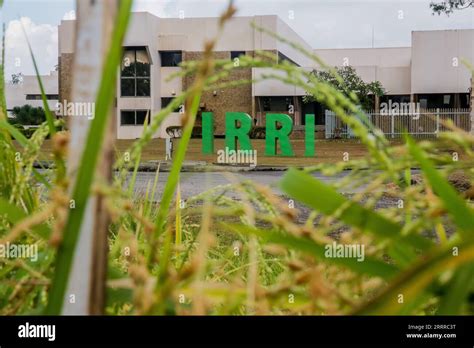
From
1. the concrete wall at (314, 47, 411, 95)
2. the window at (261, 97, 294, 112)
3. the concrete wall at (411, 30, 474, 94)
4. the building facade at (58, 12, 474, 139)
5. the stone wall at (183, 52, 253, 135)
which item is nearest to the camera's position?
the concrete wall at (411, 30, 474, 94)

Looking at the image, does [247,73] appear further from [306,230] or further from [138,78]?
[306,230]

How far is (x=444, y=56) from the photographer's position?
26188 mm

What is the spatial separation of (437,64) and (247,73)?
699cm

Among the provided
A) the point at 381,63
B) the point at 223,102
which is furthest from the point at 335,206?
the point at 381,63

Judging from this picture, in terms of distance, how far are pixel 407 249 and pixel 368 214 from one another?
0.20ft

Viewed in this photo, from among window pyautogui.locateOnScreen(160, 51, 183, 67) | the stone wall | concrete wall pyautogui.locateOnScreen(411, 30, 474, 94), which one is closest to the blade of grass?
concrete wall pyautogui.locateOnScreen(411, 30, 474, 94)

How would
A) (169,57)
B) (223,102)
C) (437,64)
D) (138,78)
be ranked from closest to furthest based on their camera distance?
(437,64) → (138,78) → (169,57) → (223,102)

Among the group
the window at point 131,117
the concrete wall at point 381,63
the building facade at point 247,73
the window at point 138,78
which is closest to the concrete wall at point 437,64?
the building facade at point 247,73

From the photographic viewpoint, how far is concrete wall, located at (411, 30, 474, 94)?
24.9 metres

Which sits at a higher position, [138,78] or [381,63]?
[381,63]

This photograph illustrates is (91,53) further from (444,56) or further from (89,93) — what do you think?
(444,56)

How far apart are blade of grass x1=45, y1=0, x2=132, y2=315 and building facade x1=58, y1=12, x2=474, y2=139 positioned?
2535cm

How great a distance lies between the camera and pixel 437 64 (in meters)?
26.6

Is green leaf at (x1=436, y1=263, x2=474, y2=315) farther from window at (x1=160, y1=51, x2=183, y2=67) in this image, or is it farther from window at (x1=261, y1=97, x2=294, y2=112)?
window at (x1=160, y1=51, x2=183, y2=67)
